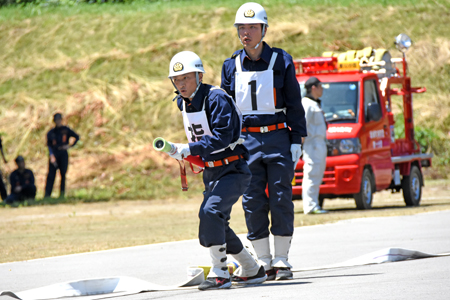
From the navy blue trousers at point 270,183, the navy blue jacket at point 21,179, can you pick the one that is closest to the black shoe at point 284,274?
the navy blue trousers at point 270,183

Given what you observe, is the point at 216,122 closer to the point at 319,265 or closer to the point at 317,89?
the point at 319,265

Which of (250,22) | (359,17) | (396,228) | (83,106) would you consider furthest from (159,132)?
(250,22)

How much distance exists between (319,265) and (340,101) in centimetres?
743

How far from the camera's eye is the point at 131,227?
12.7 m

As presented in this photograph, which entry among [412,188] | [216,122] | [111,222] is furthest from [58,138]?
[216,122]

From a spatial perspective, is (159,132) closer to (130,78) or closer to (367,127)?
(130,78)

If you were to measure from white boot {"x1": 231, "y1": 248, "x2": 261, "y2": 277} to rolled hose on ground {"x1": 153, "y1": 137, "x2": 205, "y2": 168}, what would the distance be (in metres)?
0.77

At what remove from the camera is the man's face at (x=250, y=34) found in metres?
6.66

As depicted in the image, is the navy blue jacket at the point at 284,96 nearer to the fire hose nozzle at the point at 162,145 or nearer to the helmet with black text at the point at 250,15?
the helmet with black text at the point at 250,15

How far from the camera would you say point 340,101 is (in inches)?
574

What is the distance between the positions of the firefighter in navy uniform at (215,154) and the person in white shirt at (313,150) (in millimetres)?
7036

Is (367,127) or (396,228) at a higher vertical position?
(367,127)

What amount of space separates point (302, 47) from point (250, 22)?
24.4m

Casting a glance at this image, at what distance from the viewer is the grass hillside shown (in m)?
23.7
